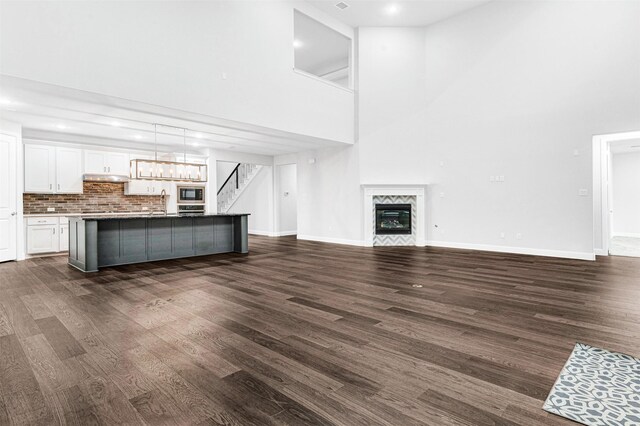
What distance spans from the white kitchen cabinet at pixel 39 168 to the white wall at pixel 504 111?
7.27 metres

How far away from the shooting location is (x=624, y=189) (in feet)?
33.6

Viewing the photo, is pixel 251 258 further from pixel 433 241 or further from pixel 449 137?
pixel 449 137

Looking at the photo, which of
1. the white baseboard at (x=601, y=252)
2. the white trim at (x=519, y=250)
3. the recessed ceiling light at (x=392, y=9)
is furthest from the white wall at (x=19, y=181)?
the white baseboard at (x=601, y=252)

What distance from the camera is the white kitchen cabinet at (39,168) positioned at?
7402mm

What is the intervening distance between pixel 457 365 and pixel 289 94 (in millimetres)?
6314

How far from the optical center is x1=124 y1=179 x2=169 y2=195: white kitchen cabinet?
9.16 metres

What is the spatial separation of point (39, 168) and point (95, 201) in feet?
4.85

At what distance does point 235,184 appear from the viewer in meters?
13.2

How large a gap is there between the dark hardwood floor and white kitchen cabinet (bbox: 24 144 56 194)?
3.56 meters

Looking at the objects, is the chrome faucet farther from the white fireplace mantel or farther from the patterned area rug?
the patterned area rug

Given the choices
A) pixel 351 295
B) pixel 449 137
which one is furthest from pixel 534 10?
pixel 351 295

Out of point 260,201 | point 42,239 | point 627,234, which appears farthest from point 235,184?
point 627,234

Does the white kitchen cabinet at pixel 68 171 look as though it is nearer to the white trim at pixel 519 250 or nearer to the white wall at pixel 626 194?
the white trim at pixel 519 250

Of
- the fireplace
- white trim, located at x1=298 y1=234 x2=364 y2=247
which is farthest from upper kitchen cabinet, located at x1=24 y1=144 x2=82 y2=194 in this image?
the fireplace
